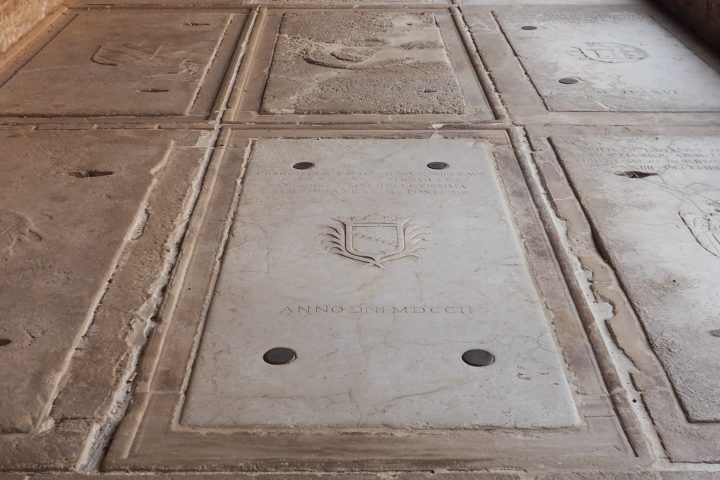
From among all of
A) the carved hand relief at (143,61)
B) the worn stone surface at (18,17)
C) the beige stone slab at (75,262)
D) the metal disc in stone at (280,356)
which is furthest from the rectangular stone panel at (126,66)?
the metal disc in stone at (280,356)

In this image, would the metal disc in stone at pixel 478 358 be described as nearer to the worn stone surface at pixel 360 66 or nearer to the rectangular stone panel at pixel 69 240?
the rectangular stone panel at pixel 69 240

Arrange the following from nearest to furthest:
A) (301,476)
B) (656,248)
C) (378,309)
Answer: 1. (301,476)
2. (378,309)
3. (656,248)

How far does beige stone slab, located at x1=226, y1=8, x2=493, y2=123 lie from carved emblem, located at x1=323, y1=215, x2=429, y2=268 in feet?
4.01

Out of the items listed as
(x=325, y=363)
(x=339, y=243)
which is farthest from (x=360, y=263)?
(x=325, y=363)

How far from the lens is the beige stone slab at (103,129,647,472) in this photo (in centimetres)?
238

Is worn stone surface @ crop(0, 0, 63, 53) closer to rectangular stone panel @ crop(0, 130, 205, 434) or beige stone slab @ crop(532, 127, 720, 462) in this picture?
rectangular stone panel @ crop(0, 130, 205, 434)

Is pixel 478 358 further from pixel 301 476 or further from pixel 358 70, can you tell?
pixel 358 70

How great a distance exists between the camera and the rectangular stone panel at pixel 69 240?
270 cm

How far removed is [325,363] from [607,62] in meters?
3.58

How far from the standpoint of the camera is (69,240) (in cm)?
346

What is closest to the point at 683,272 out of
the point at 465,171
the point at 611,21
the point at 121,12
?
the point at 465,171

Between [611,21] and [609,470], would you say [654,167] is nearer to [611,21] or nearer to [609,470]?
[609,470]

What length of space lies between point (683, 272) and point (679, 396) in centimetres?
77

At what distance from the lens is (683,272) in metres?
3.23
